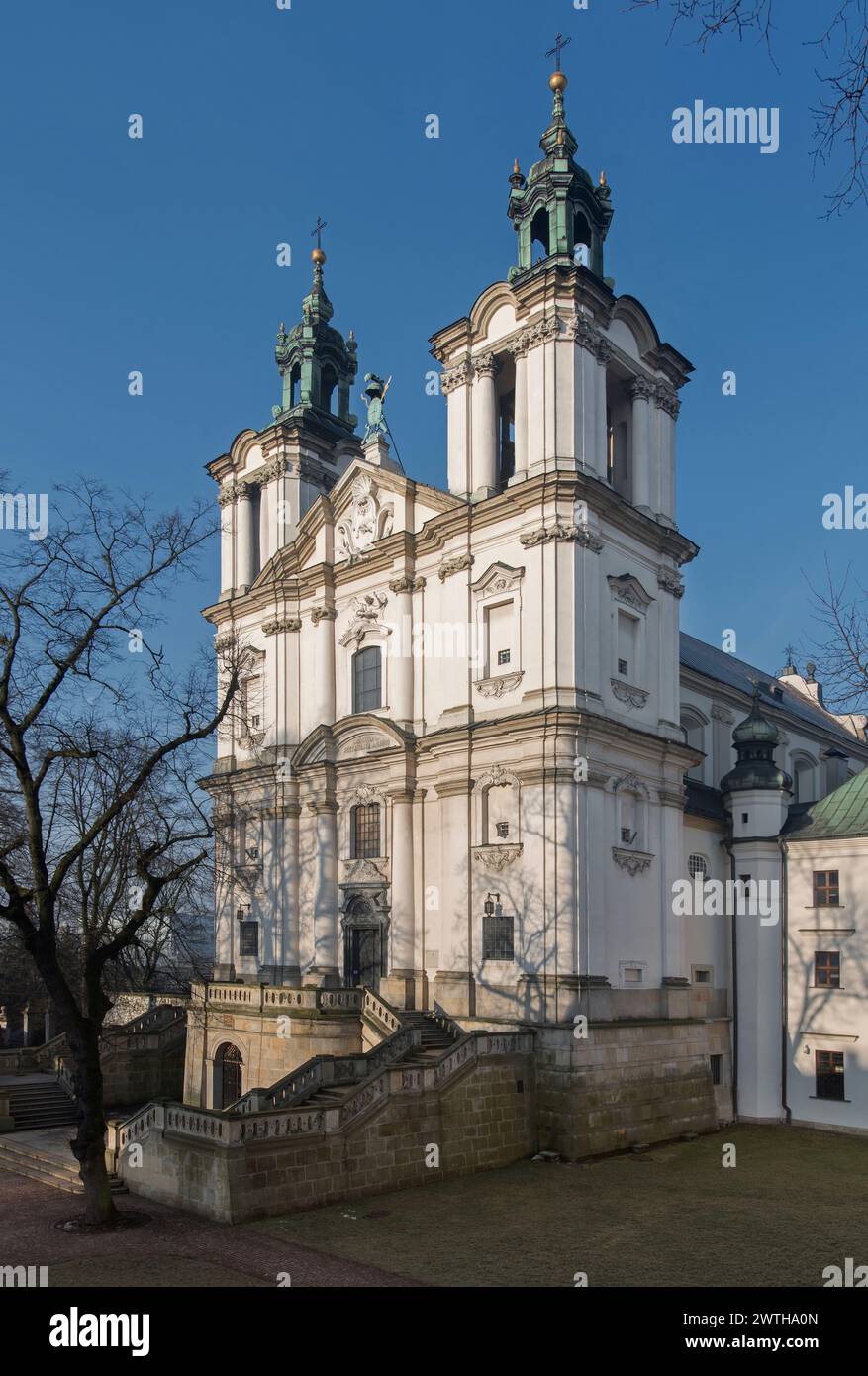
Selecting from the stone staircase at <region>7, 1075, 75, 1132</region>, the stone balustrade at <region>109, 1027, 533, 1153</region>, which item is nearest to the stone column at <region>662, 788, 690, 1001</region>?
the stone balustrade at <region>109, 1027, 533, 1153</region>

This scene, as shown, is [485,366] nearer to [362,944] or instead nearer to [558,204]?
[558,204]

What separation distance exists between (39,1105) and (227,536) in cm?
1984

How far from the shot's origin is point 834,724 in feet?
176

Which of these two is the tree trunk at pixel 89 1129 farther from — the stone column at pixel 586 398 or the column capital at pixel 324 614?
the column capital at pixel 324 614

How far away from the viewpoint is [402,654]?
32.0 metres

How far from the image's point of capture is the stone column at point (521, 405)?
29.6 metres

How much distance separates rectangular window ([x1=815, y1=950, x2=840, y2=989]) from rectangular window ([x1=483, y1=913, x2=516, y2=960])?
30.4 ft

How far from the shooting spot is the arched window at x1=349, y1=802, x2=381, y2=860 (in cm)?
3222

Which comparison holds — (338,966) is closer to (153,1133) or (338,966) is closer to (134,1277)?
(153,1133)

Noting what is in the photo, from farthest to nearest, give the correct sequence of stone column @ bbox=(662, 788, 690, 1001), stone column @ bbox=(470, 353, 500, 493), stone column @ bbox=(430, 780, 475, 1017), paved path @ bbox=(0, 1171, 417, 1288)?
stone column @ bbox=(470, 353, 500, 493)
stone column @ bbox=(662, 788, 690, 1001)
stone column @ bbox=(430, 780, 475, 1017)
paved path @ bbox=(0, 1171, 417, 1288)

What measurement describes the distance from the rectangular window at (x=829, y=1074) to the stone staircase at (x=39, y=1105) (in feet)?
63.0

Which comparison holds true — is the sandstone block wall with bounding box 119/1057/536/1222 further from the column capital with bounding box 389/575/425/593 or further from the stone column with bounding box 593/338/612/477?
the stone column with bounding box 593/338/612/477

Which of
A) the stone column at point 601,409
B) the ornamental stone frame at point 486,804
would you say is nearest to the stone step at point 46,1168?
the ornamental stone frame at point 486,804
